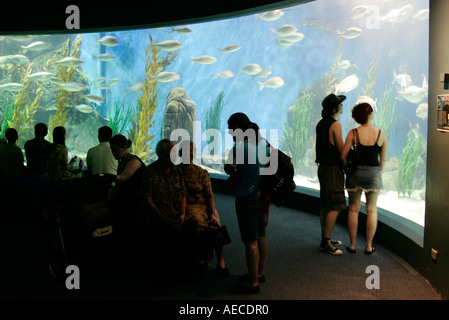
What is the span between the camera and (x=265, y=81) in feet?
38.3

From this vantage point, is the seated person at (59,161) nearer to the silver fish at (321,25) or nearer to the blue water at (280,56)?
the blue water at (280,56)

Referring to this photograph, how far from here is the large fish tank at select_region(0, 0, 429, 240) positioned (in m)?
10.2

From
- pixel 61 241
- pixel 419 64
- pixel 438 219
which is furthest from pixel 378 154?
pixel 419 64

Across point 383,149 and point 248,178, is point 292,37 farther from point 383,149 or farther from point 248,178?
point 248,178

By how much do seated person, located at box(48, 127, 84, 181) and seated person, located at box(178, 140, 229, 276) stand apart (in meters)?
2.58

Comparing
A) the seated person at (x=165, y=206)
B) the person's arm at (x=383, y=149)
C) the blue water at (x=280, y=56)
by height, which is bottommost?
the seated person at (x=165, y=206)

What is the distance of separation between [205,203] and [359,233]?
264cm

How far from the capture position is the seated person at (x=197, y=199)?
3418mm

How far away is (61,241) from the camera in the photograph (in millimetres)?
3436

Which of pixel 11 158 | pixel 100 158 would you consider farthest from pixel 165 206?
pixel 11 158

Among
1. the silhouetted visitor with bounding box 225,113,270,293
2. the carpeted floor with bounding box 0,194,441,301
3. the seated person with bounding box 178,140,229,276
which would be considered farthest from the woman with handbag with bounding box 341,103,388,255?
the seated person with bounding box 178,140,229,276

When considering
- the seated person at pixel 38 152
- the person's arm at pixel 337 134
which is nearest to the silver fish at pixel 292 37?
the person's arm at pixel 337 134

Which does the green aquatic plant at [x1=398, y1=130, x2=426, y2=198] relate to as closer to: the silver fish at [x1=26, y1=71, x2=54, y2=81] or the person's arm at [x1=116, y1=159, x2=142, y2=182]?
the person's arm at [x1=116, y1=159, x2=142, y2=182]

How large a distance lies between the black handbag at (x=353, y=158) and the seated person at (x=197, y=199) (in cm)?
171
